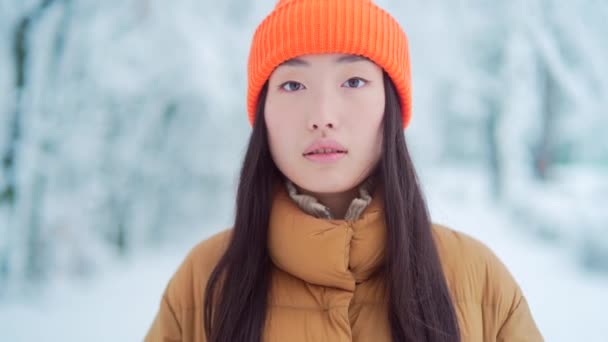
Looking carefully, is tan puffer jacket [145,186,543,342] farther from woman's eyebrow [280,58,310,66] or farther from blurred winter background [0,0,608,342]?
blurred winter background [0,0,608,342]

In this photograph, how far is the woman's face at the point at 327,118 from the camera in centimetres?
82

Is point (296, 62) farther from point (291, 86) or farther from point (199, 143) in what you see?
point (199, 143)

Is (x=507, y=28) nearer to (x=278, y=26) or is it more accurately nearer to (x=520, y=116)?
(x=520, y=116)

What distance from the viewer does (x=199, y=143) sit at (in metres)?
1.67

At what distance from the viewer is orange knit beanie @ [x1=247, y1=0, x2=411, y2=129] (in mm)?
842

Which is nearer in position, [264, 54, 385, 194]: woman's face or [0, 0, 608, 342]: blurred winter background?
[264, 54, 385, 194]: woman's face

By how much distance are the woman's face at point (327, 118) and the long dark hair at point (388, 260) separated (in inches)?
2.4

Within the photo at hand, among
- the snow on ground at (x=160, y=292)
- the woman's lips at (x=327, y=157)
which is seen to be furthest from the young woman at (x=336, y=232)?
the snow on ground at (x=160, y=292)

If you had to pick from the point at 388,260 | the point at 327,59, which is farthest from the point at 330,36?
the point at 388,260

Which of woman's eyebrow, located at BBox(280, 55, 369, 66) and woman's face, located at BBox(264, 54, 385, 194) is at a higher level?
woman's eyebrow, located at BBox(280, 55, 369, 66)

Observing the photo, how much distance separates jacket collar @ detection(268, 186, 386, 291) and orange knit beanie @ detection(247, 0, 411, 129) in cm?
31

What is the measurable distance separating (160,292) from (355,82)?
1094mm

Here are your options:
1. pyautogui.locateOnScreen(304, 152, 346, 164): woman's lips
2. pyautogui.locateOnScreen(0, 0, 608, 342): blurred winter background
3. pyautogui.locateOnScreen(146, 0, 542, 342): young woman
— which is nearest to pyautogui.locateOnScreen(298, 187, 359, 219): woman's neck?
pyautogui.locateOnScreen(146, 0, 542, 342): young woman

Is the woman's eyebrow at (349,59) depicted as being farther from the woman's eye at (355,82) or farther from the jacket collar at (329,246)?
the jacket collar at (329,246)
